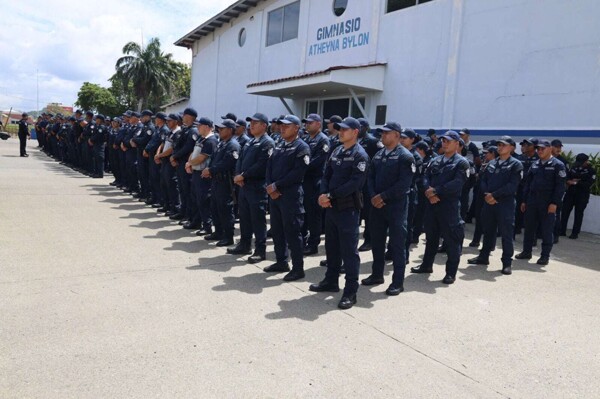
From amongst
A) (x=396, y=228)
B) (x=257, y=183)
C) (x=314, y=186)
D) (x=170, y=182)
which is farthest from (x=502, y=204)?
(x=170, y=182)

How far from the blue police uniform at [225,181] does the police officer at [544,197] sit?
4.44 metres

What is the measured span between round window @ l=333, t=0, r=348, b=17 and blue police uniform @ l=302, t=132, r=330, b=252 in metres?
10.5

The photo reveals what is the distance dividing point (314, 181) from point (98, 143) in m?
9.04

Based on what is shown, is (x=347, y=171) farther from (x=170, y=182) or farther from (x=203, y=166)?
(x=170, y=182)

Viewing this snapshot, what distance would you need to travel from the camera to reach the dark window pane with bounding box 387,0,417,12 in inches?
515

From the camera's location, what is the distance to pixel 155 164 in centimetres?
898

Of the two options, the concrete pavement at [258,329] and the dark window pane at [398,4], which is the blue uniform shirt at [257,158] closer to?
the concrete pavement at [258,329]

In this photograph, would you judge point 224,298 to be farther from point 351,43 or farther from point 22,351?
point 351,43

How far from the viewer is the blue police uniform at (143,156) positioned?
9455mm

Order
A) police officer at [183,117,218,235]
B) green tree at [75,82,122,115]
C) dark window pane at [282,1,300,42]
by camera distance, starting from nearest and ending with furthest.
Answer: police officer at [183,117,218,235] → dark window pane at [282,1,300,42] → green tree at [75,82,122,115]

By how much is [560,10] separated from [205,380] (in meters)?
10.7

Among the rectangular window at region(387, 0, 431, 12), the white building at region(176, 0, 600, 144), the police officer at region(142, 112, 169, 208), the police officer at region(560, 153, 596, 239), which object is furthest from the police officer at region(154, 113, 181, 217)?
the rectangular window at region(387, 0, 431, 12)

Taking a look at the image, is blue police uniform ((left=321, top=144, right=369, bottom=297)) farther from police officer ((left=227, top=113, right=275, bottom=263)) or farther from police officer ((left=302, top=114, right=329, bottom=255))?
police officer ((left=302, top=114, right=329, bottom=255))

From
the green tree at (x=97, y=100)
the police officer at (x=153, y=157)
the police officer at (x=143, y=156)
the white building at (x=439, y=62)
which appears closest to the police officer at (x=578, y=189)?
the white building at (x=439, y=62)
